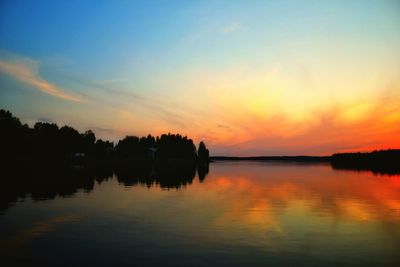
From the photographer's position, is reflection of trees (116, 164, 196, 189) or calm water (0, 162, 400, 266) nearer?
calm water (0, 162, 400, 266)

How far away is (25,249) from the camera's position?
26.1 m

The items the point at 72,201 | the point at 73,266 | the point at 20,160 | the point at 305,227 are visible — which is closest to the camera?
the point at 73,266

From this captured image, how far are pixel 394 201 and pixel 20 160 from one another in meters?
117

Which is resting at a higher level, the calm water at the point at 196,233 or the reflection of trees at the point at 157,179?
the reflection of trees at the point at 157,179

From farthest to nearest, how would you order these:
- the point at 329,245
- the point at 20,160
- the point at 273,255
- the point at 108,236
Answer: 1. the point at 20,160
2. the point at 108,236
3. the point at 329,245
4. the point at 273,255

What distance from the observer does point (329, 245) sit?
28719 millimetres

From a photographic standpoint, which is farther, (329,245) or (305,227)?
(305,227)

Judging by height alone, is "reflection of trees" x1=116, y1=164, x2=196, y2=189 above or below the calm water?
above

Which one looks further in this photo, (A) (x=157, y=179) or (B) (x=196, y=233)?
(A) (x=157, y=179)

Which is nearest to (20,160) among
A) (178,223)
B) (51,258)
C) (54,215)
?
(54,215)

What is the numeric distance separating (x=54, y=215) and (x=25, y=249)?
48.5ft

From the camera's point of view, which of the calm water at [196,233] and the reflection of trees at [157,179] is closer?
the calm water at [196,233]

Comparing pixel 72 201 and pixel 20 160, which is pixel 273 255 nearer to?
pixel 72 201

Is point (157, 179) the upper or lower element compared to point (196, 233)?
upper
